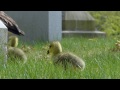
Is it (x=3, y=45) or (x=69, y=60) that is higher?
(x=3, y=45)

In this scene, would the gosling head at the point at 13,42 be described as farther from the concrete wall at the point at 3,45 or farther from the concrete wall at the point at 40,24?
the concrete wall at the point at 40,24

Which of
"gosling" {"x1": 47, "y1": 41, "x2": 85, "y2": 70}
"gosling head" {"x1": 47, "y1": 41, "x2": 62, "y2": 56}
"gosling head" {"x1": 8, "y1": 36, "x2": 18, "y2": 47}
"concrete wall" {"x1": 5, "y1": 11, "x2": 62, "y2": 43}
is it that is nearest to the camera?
"gosling" {"x1": 47, "y1": 41, "x2": 85, "y2": 70}

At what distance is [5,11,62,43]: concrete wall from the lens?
7.40 metres

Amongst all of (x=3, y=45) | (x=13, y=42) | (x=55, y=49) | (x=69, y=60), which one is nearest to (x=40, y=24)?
(x=13, y=42)

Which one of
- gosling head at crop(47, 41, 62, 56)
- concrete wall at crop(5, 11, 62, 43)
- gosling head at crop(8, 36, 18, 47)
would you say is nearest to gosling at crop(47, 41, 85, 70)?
gosling head at crop(47, 41, 62, 56)

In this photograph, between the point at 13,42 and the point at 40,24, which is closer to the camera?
the point at 13,42

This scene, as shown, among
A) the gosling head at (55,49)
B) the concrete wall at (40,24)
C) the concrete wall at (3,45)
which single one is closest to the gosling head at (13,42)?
the gosling head at (55,49)

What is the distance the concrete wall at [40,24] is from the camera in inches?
291

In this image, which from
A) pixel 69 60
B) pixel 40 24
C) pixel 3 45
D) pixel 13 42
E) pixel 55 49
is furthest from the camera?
pixel 40 24

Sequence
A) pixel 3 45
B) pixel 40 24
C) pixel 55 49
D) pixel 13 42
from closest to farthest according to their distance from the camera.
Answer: pixel 3 45
pixel 55 49
pixel 13 42
pixel 40 24

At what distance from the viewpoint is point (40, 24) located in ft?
24.8

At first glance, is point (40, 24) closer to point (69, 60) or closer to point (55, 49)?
point (55, 49)

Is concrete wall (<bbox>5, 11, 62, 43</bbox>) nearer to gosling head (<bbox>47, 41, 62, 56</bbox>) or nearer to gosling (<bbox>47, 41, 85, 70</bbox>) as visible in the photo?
gosling head (<bbox>47, 41, 62, 56</bbox>)
